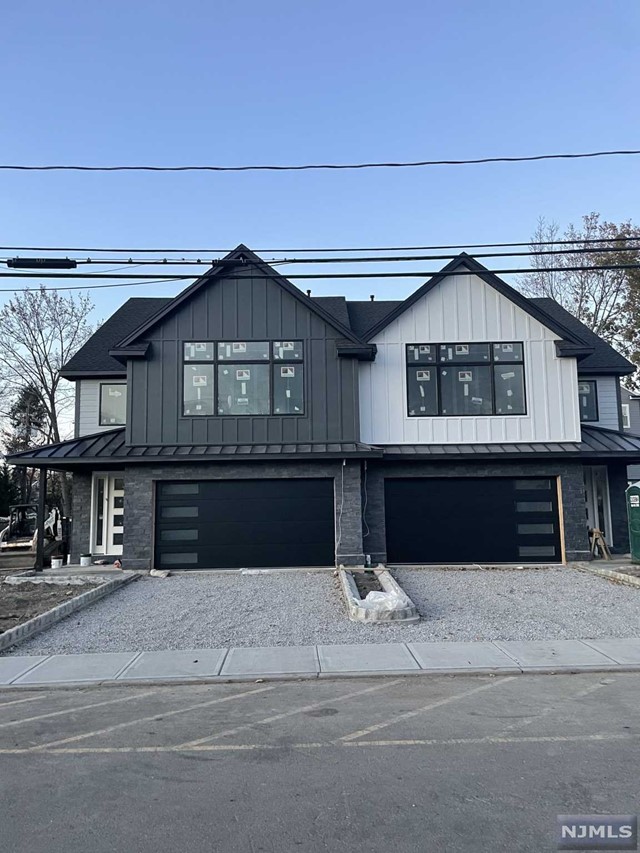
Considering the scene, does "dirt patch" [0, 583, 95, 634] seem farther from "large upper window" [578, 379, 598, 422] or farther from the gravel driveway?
"large upper window" [578, 379, 598, 422]

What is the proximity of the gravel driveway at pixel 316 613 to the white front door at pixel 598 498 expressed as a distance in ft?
13.7

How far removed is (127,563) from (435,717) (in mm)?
11469

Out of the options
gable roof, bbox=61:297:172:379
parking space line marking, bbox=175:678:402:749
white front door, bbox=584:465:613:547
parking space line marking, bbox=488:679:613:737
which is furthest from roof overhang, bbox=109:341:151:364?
parking space line marking, bbox=488:679:613:737

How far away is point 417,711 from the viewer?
20.7ft

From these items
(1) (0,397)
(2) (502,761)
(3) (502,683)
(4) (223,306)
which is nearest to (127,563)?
(4) (223,306)

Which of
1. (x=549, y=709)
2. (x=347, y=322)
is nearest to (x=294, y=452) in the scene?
(x=347, y=322)

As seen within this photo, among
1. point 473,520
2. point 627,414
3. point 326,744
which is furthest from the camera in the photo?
point 627,414

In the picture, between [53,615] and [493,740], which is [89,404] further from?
[493,740]

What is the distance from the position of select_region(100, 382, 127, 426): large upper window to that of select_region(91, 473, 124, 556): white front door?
2.08 m

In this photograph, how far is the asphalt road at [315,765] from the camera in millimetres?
3971

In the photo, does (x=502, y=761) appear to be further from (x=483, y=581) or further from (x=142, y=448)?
(x=142, y=448)

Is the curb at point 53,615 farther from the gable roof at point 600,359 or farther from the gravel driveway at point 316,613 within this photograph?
the gable roof at point 600,359

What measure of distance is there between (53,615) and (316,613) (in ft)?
13.9

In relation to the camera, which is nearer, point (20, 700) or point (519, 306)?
point (20, 700)
